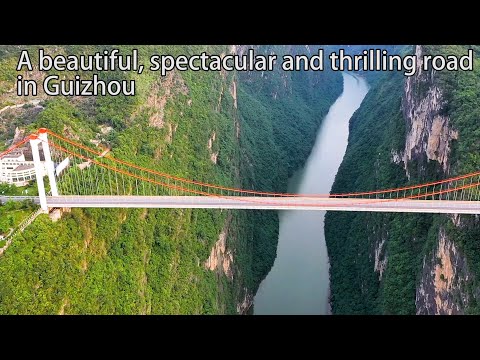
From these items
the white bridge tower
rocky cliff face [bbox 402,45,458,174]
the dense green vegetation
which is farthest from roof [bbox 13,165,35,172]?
rocky cliff face [bbox 402,45,458,174]

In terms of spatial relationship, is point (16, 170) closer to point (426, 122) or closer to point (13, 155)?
point (13, 155)

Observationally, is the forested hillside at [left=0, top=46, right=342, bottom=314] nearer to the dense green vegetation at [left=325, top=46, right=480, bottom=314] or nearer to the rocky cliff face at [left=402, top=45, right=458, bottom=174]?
the dense green vegetation at [left=325, top=46, right=480, bottom=314]

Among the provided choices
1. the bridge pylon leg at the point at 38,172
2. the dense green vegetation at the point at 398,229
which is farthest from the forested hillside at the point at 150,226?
the dense green vegetation at the point at 398,229

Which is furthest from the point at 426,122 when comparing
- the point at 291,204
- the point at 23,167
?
the point at 23,167

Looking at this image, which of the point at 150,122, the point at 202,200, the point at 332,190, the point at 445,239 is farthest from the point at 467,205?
the point at 332,190

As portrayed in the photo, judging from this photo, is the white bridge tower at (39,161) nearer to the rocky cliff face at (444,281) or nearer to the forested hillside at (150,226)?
the forested hillside at (150,226)

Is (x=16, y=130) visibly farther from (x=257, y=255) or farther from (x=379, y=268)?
(x=379, y=268)
